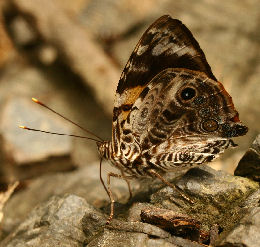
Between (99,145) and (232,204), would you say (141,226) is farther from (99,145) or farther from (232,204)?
(99,145)

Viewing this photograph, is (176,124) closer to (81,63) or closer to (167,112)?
(167,112)

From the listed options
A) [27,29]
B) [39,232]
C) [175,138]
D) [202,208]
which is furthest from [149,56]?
[27,29]

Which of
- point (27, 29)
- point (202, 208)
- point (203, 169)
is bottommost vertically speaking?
point (202, 208)

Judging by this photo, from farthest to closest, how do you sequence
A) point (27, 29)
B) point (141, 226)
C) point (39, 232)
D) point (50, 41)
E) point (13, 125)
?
point (27, 29) < point (50, 41) < point (13, 125) < point (39, 232) < point (141, 226)

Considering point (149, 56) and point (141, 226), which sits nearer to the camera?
point (141, 226)

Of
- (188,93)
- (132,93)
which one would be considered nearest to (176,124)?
(188,93)

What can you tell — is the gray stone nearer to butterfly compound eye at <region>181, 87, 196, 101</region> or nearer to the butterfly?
the butterfly

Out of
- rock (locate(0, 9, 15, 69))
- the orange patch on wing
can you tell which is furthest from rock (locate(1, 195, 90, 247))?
rock (locate(0, 9, 15, 69))
